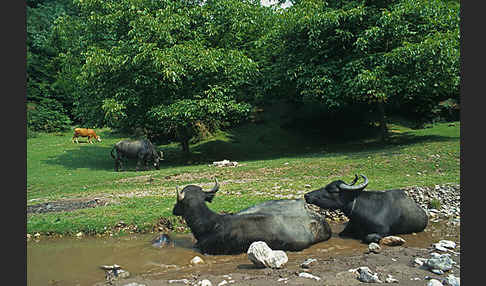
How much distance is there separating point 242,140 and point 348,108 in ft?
33.0

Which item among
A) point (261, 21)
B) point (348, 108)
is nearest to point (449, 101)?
point (348, 108)

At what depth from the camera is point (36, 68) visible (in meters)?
40.6

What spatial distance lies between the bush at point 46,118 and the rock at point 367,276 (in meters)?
36.5

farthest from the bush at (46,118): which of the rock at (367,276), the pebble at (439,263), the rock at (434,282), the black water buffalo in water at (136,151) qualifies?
the rock at (434,282)

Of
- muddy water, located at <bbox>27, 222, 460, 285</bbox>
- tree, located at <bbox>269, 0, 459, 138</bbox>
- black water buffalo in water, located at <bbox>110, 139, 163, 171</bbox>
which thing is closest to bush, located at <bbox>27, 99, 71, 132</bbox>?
black water buffalo in water, located at <bbox>110, 139, 163, 171</bbox>

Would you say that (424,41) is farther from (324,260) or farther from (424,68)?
(324,260)

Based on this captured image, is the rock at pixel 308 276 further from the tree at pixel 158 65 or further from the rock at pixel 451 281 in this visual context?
the tree at pixel 158 65

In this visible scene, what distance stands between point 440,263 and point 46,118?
38.2 metres

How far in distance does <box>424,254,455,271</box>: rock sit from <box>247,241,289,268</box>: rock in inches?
88.0

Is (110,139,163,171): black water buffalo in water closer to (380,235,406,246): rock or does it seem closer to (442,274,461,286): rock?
(380,235,406,246): rock

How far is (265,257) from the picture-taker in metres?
6.06

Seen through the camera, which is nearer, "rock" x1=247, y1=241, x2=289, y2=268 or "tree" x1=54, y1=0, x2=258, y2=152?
"rock" x1=247, y1=241, x2=289, y2=268

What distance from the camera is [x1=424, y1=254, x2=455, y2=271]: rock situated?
5.48m

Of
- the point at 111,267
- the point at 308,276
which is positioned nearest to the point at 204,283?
the point at 308,276
